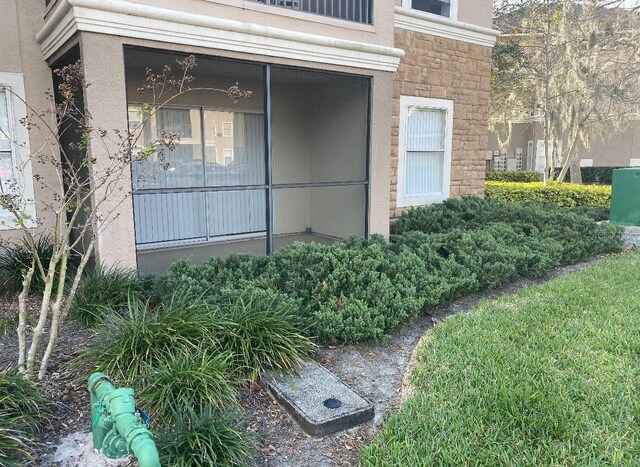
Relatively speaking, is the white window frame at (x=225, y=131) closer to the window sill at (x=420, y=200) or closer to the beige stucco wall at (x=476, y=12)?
the window sill at (x=420, y=200)

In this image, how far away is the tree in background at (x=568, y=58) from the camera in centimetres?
1241

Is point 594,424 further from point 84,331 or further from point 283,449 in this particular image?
point 84,331

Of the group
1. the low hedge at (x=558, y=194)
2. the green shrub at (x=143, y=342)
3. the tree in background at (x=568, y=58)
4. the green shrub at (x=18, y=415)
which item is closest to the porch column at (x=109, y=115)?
the green shrub at (x=143, y=342)

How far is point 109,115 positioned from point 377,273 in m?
3.08

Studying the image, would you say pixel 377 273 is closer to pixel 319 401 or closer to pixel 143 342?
pixel 319 401

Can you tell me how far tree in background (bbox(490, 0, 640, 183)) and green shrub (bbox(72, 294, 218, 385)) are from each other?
11627mm

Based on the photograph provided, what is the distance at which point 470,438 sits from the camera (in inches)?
106

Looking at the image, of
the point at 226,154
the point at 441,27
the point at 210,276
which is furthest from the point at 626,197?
the point at 210,276

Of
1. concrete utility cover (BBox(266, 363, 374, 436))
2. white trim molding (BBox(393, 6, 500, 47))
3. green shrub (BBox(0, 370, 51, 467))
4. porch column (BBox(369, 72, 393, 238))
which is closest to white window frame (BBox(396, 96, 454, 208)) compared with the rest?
white trim molding (BBox(393, 6, 500, 47))

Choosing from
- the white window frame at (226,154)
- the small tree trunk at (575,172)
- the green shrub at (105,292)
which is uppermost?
the white window frame at (226,154)

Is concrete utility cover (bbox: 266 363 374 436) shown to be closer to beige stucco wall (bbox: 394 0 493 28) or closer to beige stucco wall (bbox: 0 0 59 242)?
beige stucco wall (bbox: 0 0 59 242)

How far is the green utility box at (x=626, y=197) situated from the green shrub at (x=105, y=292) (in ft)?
29.5

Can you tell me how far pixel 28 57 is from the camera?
5664 mm

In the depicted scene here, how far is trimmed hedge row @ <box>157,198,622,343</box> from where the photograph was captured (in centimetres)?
417
